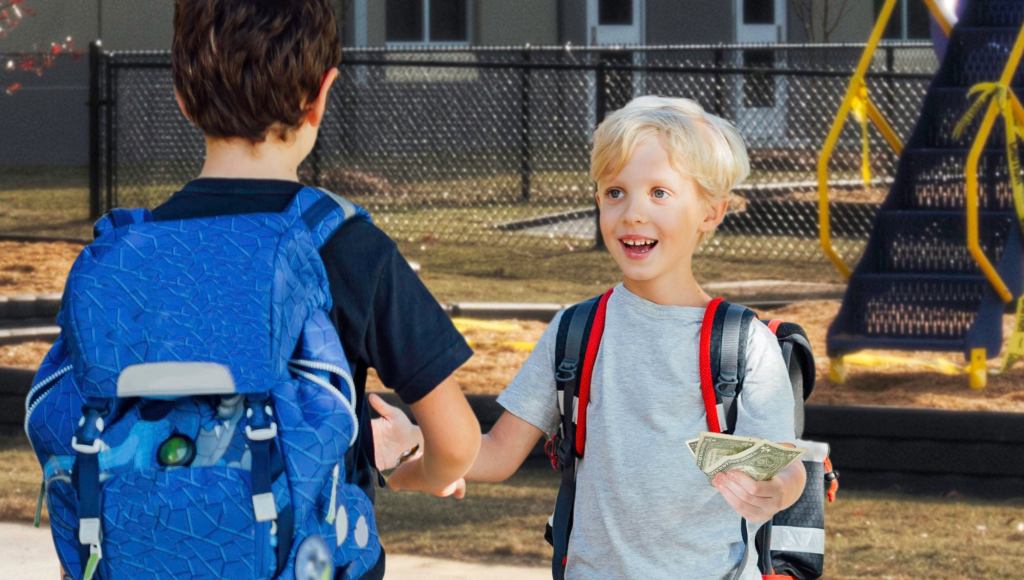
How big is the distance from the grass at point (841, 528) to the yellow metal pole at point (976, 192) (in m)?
1.97

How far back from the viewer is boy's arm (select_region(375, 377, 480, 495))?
2.48 metres

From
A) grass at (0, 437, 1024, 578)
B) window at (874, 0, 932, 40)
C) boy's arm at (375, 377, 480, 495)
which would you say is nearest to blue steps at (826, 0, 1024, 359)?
grass at (0, 437, 1024, 578)

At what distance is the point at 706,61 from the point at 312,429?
22444mm

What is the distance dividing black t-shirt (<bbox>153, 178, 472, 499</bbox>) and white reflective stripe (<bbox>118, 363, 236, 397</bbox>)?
0.21 meters

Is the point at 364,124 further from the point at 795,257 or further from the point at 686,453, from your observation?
the point at 686,453

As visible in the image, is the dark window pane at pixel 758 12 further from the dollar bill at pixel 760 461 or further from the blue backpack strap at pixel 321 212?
the blue backpack strap at pixel 321 212

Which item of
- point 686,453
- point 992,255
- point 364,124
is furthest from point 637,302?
point 364,124

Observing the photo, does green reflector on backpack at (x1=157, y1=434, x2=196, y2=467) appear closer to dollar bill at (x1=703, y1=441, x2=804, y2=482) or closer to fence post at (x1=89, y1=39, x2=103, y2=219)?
dollar bill at (x1=703, y1=441, x2=804, y2=482)

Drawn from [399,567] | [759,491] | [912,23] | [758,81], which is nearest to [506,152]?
[758,81]

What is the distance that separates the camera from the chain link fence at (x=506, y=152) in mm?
14844

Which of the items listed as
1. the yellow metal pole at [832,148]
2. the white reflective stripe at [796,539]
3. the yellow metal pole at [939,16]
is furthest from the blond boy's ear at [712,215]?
the yellow metal pole at [939,16]

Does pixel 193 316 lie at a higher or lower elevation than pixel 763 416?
higher

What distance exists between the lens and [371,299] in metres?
2.39

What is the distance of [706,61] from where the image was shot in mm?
24219
